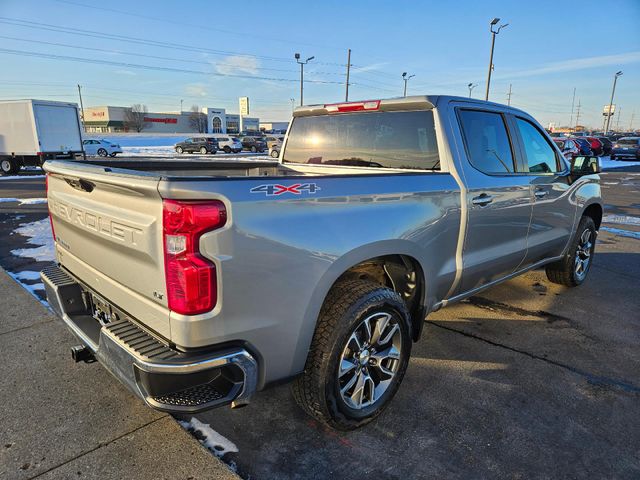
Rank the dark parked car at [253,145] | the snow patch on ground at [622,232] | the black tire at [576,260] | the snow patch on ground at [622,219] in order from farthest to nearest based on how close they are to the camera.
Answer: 1. the dark parked car at [253,145]
2. the snow patch on ground at [622,219]
3. the snow patch on ground at [622,232]
4. the black tire at [576,260]

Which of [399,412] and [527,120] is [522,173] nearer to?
[527,120]

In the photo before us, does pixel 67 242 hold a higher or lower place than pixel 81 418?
higher

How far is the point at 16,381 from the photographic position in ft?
9.98

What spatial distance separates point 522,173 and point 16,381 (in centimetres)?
429

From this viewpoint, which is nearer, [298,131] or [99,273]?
[99,273]

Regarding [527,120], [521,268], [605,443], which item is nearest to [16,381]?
[605,443]

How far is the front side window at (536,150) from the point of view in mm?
4020

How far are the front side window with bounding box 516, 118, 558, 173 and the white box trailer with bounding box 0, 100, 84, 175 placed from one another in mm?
20983

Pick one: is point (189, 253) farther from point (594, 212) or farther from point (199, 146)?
point (199, 146)

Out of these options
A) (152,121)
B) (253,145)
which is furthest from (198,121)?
(253,145)

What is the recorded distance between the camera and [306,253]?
83.0 inches

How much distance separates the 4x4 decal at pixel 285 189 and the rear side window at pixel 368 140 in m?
1.37

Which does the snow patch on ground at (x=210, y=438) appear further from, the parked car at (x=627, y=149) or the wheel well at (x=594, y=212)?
the parked car at (x=627, y=149)

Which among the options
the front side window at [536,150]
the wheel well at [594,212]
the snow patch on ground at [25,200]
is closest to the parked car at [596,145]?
the wheel well at [594,212]
